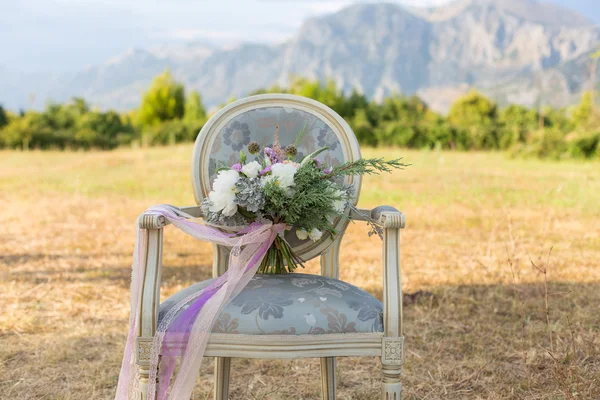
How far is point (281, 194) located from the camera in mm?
1699

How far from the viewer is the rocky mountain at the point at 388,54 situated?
447 feet

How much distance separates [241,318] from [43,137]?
48.4 feet

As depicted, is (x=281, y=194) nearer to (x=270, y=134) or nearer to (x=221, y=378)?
(x=270, y=134)

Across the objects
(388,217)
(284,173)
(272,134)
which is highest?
(272,134)

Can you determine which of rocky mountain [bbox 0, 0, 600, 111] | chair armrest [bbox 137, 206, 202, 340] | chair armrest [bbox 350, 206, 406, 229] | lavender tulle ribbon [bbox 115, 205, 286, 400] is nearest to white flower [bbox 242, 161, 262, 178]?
lavender tulle ribbon [bbox 115, 205, 286, 400]

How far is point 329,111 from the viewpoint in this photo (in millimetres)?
2086

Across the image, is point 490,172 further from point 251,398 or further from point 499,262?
point 251,398

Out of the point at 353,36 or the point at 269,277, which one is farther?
the point at 353,36

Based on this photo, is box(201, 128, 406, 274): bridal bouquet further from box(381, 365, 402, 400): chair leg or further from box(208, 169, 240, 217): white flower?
box(381, 365, 402, 400): chair leg

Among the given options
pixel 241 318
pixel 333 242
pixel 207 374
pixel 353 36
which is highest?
pixel 353 36

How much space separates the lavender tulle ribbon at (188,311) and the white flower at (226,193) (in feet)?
0.38

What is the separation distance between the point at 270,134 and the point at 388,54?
151660mm

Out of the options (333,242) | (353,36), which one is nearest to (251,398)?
(333,242)

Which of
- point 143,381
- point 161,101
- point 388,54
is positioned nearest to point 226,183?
point 143,381
